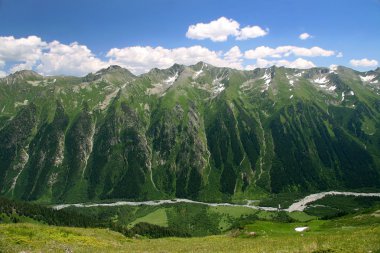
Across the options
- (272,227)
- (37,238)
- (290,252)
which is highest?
(290,252)

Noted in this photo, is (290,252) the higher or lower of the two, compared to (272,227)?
higher

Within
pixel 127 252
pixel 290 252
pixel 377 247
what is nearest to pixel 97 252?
pixel 127 252

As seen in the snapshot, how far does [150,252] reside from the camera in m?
45.8

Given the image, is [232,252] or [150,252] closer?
[232,252]

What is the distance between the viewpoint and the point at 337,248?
33094mm

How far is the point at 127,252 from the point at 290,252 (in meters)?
20.6

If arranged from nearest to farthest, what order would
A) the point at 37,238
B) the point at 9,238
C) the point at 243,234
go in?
the point at 9,238 → the point at 37,238 → the point at 243,234

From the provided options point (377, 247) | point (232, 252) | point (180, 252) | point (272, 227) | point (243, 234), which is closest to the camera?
point (377, 247)

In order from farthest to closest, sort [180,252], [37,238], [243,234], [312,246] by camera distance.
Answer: [243,234] < [37,238] < [180,252] < [312,246]

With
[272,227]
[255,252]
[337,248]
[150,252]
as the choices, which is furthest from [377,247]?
[272,227]

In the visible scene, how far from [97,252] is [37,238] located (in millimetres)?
20333

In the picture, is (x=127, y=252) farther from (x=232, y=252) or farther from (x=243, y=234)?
(x=243, y=234)

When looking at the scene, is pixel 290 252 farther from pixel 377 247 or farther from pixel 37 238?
pixel 37 238

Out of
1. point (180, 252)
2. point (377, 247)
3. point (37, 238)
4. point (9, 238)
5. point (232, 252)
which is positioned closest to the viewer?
point (377, 247)
